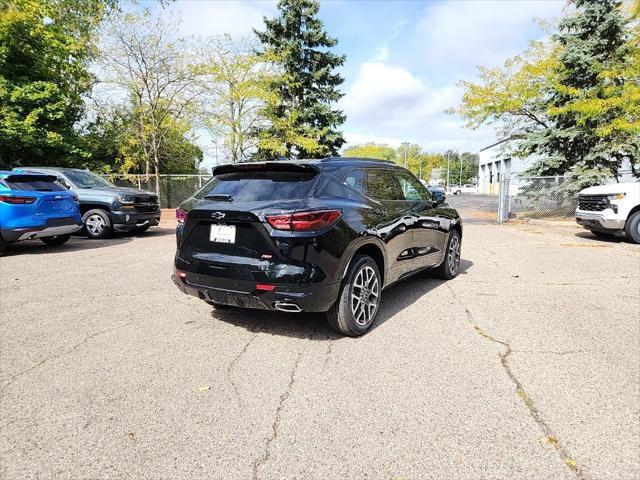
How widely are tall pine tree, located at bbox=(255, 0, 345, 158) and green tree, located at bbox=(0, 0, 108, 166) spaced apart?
32.6 feet

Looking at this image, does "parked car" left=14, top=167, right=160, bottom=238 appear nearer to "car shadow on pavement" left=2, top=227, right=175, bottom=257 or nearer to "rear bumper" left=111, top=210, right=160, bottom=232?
"rear bumper" left=111, top=210, right=160, bottom=232

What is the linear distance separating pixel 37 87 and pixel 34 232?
11.7 meters

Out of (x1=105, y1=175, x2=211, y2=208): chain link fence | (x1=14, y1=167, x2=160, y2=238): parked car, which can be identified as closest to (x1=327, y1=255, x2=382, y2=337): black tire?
(x1=14, y1=167, x2=160, y2=238): parked car

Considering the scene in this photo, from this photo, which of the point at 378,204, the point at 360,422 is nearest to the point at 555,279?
the point at 378,204

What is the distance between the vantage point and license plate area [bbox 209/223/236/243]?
366 cm

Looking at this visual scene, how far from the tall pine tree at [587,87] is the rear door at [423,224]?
12617 mm

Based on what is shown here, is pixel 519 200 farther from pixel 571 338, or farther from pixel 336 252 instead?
pixel 336 252

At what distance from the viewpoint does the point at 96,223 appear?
1073cm

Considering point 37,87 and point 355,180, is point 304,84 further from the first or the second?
point 355,180

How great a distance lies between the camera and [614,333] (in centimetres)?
411

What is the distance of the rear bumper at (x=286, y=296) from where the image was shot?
3.49m

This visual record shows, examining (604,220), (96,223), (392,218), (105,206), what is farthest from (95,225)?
(604,220)

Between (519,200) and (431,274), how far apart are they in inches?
524

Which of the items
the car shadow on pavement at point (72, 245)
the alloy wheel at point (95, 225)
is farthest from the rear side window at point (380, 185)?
the alloy wheel at point (95, 225)
